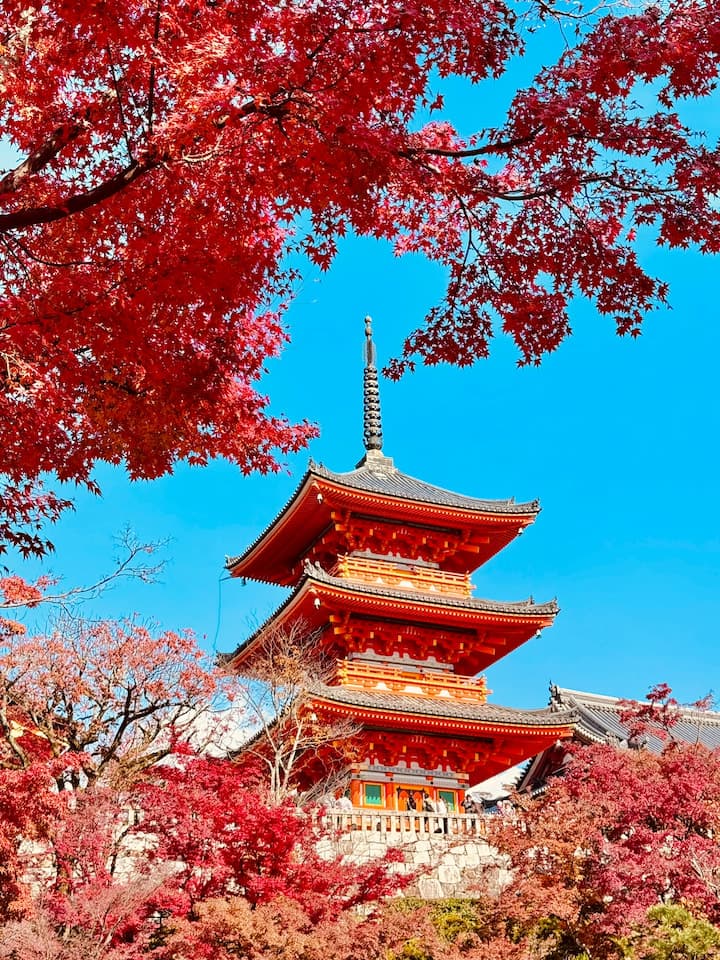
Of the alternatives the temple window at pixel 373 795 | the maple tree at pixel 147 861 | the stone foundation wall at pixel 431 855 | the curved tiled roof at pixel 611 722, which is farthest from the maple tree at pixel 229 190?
the curved tiled roof at pixel 611 722

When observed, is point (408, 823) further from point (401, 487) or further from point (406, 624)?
point (401, 487)

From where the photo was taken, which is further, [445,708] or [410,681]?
[410,681]

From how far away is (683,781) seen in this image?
12156mm

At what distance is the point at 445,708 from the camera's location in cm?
2042

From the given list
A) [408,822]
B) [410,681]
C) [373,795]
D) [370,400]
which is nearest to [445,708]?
[410,681]

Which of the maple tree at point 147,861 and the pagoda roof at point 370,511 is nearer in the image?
the maple tree at point 147,861

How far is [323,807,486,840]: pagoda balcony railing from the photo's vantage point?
16.8m

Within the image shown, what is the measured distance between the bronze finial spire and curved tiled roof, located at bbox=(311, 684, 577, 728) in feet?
28.5

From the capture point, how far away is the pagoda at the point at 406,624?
2025 cm

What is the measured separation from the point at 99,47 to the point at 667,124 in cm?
306

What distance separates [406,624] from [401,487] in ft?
12.8

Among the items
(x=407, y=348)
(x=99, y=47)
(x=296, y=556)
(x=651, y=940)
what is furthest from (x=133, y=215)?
(x=296, y=556)

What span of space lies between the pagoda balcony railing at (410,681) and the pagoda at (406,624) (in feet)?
0.09

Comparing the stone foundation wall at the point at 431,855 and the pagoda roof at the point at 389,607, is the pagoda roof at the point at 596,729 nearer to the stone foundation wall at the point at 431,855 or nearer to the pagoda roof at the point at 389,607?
the pagoda roof at the point at 389,607
